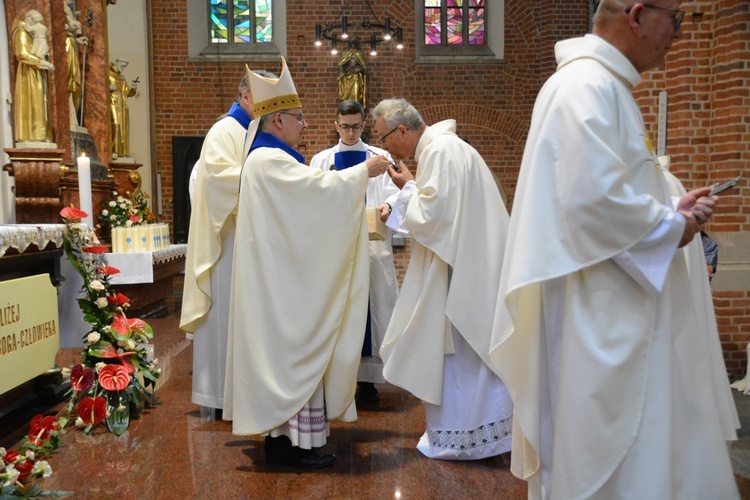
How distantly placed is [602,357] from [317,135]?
9905 mm

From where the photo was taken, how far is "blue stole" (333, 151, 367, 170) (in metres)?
4.91

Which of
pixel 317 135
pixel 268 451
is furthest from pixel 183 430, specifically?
pixel 317 135

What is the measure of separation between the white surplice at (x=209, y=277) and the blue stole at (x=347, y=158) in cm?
95

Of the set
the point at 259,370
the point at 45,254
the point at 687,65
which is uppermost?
the point at 687,65

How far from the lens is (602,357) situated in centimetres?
189

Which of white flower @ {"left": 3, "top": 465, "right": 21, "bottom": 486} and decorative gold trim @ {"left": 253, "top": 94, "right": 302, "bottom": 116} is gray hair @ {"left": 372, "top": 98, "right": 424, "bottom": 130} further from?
white flower @ {"left": 3, "top": 465, "right": 21, "bottom": 486}

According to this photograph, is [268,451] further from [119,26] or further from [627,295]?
[119,26]

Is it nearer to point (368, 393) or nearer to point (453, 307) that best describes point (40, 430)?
point (368, 393)

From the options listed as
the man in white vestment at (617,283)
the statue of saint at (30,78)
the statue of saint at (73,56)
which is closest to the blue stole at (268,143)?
the man in white vestment at (617,283)

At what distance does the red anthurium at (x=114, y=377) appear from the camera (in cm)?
404

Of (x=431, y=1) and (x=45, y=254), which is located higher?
(x=431, y=1)

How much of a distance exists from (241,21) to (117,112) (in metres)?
3.46

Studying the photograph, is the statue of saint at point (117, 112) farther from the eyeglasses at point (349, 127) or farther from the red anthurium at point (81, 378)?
the red anthurium at point (81, 378)

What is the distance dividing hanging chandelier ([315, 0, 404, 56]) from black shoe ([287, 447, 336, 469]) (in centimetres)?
862
